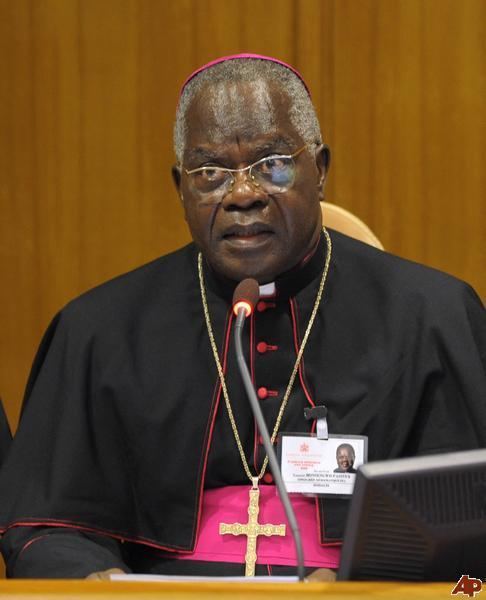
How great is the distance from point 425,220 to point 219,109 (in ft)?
5.45

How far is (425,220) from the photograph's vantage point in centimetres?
390

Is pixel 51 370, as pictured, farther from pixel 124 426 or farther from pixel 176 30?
pixel 176 30

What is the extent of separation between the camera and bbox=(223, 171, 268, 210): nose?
234cm

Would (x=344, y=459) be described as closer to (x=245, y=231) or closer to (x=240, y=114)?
(x=245, y=231)

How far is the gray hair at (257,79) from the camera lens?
2.42 m

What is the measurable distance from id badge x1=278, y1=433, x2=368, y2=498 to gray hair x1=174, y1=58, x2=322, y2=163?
25.2 inches

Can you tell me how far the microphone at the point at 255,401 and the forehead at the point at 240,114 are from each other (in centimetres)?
46

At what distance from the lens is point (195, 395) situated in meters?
2.50

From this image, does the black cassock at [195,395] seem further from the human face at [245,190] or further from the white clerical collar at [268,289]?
the human face at [245,190]

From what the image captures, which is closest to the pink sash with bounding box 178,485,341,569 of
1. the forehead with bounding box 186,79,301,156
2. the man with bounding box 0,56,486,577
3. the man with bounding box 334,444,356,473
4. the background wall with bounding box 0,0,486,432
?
the man with bounding box 0,56,486,577

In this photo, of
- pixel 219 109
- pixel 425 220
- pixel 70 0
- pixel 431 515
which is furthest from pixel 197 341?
pixel 70 0

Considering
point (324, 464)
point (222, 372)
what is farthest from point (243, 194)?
point (324, 464)

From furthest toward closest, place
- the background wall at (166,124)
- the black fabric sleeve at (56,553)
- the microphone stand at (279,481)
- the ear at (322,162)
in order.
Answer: the background wall at (166,124) → the ear at (322,162) → the black fabric sleeve at (56,553) → the microphone stand at (279,481)

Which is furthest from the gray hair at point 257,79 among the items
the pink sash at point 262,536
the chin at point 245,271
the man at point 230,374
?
the pink sash at point 262,536
